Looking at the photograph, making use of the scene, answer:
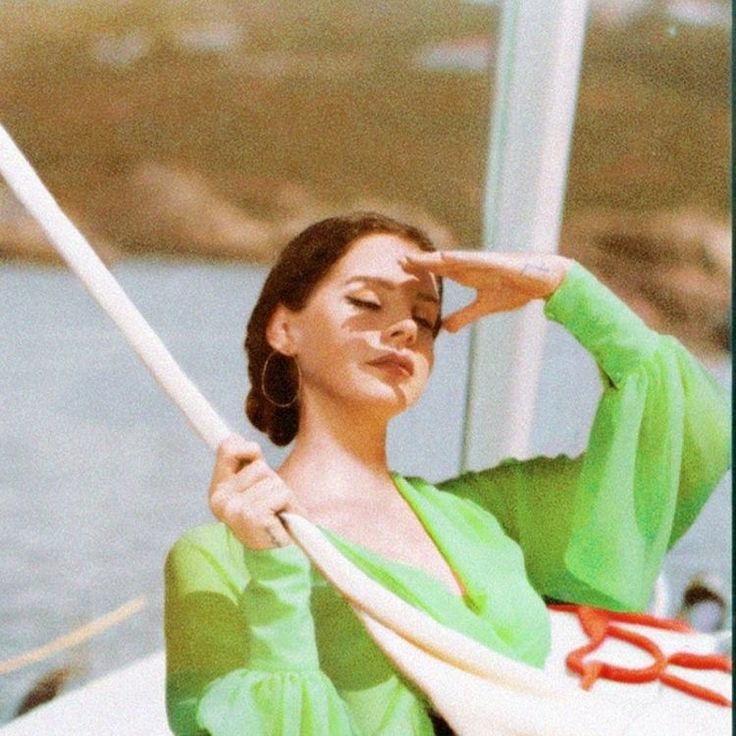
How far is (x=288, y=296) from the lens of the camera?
83 centimetres

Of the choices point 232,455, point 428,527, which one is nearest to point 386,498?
point 428,527

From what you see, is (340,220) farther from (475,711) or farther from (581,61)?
(475,711)

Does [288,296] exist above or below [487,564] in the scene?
above

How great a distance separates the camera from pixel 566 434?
952mm

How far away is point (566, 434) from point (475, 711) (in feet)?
0.84

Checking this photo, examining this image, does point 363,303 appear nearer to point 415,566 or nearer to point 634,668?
point 415,566

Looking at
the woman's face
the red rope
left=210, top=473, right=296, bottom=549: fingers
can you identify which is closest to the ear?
the woman's face

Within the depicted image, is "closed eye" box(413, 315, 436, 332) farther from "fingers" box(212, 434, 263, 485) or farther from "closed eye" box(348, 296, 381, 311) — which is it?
"fingers" box(212, 434, 263, 485)

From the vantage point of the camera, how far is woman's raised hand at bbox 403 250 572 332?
2.82 feet

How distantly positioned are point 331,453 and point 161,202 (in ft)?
0.71

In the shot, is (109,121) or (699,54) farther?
(699,54)

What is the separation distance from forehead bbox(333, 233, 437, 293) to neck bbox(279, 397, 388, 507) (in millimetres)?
97

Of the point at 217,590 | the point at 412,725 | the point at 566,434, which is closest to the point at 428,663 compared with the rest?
the point at 412,725

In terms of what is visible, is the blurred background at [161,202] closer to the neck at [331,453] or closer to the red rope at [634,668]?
the neck at [331,453]
